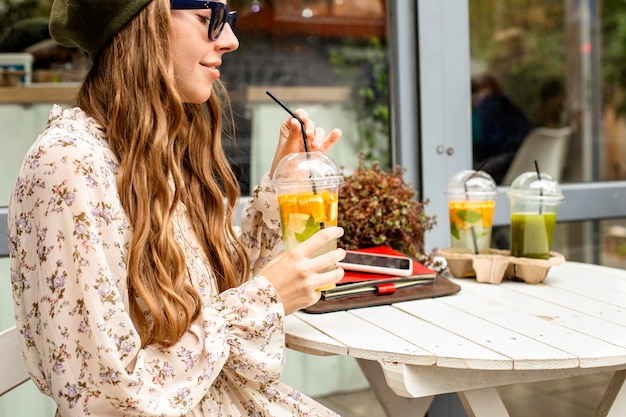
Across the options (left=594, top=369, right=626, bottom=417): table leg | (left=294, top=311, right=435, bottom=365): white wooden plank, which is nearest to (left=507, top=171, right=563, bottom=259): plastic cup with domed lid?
(left=594, top=369, right=626, bottom=417): table leg

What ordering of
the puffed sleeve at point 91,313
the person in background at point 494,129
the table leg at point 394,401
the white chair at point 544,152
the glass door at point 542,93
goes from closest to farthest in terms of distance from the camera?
the puffed sleeve at point 91,313 < the table leg at point 394,401 < the glass door at point 542,93 < the person in background at point 494,129 < the white chair at point 544,152

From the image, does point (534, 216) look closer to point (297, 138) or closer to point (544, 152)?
point (297, 138)

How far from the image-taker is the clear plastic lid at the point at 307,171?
4.92 feet

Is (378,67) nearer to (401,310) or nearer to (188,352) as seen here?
(401,310)

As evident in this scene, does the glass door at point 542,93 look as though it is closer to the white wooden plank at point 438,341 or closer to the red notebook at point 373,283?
the red notebook at point 373,283

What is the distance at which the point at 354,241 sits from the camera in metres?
1.89

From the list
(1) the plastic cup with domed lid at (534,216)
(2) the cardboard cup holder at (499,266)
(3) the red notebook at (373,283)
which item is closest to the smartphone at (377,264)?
(3) the red notebook at (373,283)

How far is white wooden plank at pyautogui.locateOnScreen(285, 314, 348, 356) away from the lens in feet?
4.56

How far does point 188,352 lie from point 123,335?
0.12 meters

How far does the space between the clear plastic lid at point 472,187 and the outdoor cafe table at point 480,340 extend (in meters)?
0.27

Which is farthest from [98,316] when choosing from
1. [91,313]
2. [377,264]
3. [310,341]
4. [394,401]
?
[394,401]

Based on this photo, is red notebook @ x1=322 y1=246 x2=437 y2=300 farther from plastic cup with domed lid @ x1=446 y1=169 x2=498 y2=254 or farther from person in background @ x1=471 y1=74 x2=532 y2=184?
person in background @ x1=471 y1=74 x2=532 y2=184

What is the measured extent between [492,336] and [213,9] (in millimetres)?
802

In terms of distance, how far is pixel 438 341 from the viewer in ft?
4.55
